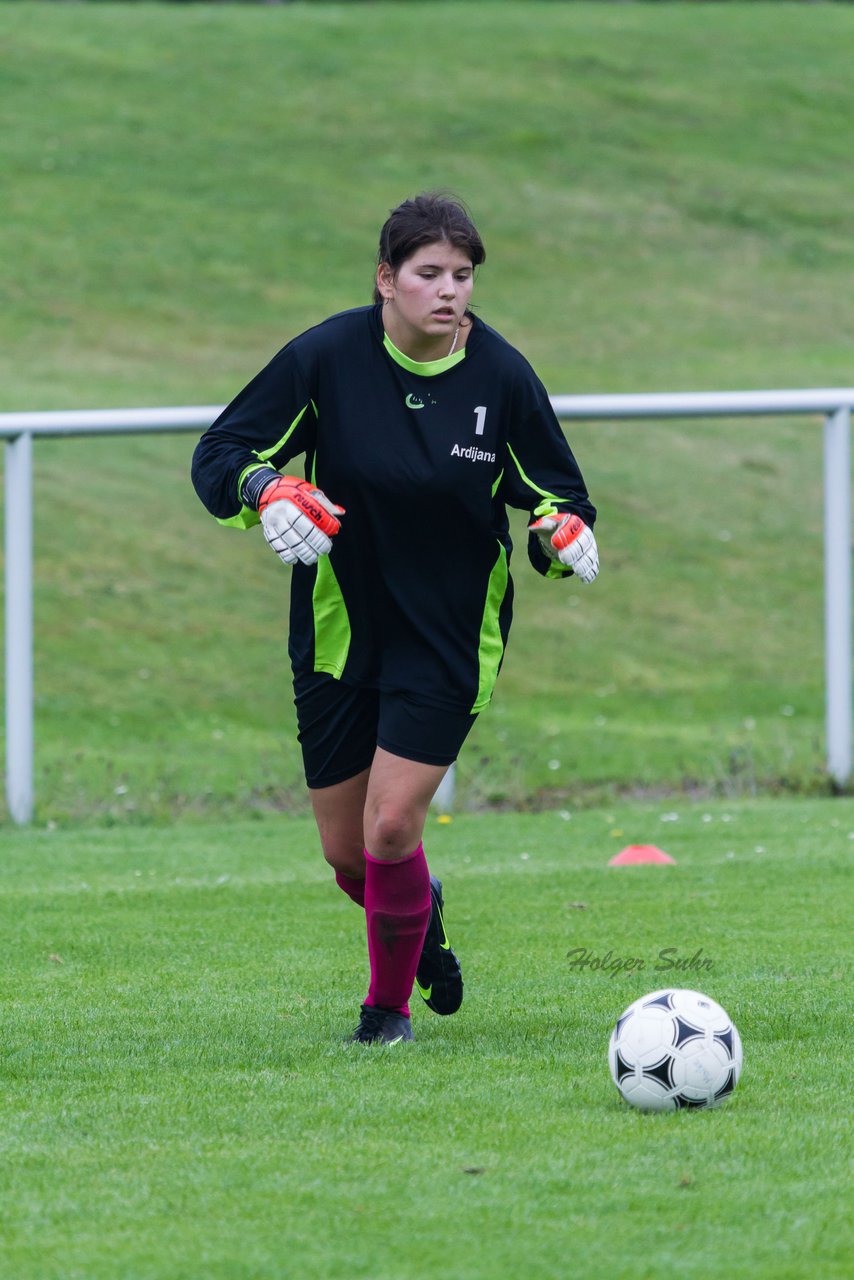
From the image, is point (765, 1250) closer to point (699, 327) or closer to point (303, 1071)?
point (303, 1071)

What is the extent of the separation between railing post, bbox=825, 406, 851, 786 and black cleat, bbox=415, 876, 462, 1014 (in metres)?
5.03

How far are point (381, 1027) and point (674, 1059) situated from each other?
3.51ft

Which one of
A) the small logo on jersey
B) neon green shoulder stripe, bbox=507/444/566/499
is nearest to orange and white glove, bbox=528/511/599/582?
neon green shoulder stripe, bbox=507/444/566/499

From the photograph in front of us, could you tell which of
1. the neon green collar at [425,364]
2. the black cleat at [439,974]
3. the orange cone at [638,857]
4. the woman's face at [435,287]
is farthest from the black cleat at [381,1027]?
the orange cone at [638,857]

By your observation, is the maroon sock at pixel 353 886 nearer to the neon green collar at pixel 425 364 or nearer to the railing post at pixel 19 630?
the neon green collar at pixel 425 364

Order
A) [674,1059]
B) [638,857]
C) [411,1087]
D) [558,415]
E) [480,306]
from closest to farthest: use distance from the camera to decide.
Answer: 1. [674,1059]
2. [411,1087]
3. [638,857]
4. [558,415]
5. [480,306]

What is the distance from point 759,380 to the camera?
2469 centimetres

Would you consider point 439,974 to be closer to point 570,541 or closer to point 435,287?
point 570,541

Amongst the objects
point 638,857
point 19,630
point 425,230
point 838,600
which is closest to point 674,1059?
point 425,230

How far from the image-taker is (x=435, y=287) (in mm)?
5066

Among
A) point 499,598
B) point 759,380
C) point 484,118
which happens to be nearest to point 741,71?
point 484,118

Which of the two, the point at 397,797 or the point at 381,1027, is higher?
the point at 397,797

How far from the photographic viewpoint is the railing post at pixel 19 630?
950 centimetres

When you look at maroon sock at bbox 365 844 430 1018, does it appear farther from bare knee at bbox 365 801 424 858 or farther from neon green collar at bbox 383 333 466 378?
neon green collar at bbox 383 333 466 378
